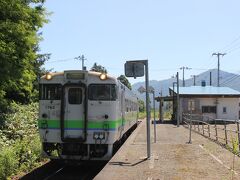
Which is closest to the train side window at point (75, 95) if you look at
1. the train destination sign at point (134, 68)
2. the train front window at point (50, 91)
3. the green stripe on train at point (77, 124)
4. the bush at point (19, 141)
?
the train front window at point (50, 91)

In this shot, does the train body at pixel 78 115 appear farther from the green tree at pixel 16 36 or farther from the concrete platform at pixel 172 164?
the green tree at pixel 16 36

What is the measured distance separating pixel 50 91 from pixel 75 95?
0.76 meters

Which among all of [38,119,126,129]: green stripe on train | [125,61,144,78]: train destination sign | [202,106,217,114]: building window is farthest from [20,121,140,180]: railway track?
[202,106,217,114]: building window

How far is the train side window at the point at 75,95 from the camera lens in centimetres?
1346

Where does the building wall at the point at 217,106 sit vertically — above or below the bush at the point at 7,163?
above

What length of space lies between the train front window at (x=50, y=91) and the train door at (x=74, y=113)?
22cm

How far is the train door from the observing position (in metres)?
13.3

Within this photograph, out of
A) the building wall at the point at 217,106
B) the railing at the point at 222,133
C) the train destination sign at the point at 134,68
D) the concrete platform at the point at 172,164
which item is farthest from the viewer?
the building wall at the point at 217,106

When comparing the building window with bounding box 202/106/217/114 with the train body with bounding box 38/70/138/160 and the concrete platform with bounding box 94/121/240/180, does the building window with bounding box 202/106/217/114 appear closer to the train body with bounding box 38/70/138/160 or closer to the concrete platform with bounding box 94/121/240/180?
the concrete platform with bounding box 94/121/240/180

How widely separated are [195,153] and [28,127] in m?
7.98

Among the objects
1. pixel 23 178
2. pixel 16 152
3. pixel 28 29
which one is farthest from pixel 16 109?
pixel 23 178

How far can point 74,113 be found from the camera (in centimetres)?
1341

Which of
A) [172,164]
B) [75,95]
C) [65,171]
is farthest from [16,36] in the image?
[172,164]

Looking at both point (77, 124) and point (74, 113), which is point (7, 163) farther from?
point (74, 113)
